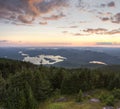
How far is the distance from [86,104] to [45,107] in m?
9.23

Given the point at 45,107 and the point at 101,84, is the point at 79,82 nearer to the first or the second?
the point at 101,84

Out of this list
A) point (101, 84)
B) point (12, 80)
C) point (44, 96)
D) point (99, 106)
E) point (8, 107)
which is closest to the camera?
point (8, 107)

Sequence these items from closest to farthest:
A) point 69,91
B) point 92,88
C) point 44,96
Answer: point 44,96
point 69,91
point 92,88

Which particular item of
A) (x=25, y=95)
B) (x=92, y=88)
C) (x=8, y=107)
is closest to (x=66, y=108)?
(x=25, y=95)

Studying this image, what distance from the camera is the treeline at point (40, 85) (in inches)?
1291

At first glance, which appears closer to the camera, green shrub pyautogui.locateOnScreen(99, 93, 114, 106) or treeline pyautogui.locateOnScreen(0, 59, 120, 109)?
treeline pyautogui.locateOnScreen(0, 59, 120, 109)

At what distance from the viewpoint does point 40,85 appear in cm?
4306

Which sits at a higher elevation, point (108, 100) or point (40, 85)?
point (40, 85)

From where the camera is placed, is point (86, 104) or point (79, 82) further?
point (79, 82)

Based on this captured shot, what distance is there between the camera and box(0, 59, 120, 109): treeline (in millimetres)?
32781

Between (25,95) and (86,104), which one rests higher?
(25,95)

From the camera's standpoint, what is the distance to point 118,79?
50.2 meters

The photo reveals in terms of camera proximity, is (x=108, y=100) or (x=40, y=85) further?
(x=40, y=85)

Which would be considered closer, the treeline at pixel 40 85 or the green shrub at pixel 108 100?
the treeline at pixel 40 85
